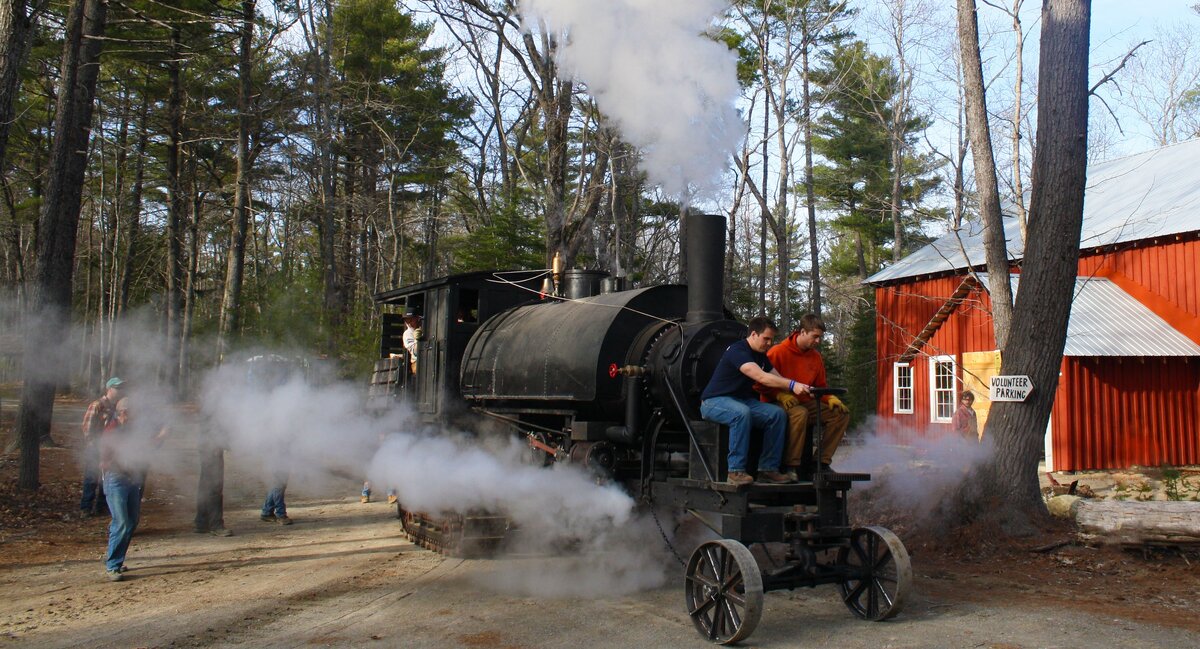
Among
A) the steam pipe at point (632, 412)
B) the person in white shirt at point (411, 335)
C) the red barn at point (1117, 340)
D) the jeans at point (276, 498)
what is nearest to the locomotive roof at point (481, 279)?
the person in white shirt at point (411, 335)

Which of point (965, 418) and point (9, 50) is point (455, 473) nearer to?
point (9, 50)

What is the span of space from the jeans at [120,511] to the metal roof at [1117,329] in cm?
1435

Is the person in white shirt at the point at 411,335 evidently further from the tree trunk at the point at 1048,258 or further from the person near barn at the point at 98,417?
the tree trunk at the point at 1048,258

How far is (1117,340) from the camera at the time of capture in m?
15.7

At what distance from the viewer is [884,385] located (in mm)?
Answer: 21516

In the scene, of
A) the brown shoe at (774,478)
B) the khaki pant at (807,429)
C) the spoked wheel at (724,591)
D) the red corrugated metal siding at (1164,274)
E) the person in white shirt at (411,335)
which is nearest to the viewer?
the spoked wheel at (724,591)

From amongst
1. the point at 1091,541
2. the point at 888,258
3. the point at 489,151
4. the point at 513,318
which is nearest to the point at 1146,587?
the point at 1091,541

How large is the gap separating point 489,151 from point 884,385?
18517mm

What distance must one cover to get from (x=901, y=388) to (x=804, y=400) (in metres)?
15.7

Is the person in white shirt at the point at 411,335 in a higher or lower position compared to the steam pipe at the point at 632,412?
higher

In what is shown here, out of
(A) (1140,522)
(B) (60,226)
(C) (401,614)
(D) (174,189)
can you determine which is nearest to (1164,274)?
(A) (1140,522)

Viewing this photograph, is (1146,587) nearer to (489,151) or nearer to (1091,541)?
(1091,541)

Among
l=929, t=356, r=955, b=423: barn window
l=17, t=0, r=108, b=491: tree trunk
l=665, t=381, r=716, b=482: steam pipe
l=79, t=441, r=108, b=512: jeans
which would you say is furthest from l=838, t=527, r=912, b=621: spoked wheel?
l=929, t=356, r=955, b=423: barn window

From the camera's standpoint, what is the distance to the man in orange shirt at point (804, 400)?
6352mm
